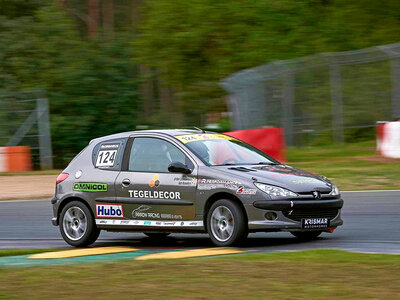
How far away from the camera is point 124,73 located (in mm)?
32719

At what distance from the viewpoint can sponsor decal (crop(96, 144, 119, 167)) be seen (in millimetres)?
11984

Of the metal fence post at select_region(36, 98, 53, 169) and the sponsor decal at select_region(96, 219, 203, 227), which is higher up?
the metal fence post at select_region(36, 98, 53, 169)

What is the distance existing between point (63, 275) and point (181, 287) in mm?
1452

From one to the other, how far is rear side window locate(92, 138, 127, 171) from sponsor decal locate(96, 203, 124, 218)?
19.8 inches

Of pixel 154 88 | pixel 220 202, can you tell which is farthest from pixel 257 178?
pixel 154 88

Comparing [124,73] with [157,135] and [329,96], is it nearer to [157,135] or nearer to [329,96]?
[329,96]

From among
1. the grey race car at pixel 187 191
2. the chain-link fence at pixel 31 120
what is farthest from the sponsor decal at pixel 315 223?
the chain-link fence at pixel 31 120

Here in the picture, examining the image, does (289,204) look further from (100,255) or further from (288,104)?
(288,104)

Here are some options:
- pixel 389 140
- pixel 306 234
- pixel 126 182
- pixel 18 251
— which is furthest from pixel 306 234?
pixel 389 140

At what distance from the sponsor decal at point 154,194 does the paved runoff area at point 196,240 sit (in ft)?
2.15

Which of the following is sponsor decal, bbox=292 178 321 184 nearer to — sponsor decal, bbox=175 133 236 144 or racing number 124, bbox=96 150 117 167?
sponsor decal, bbox=175 133 236 144

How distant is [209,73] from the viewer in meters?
33.3

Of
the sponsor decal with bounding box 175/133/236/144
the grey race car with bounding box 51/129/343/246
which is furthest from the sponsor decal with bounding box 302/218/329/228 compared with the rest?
the sponsor decal with bounding box 175/133/236/144

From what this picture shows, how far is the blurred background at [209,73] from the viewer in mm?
24750
